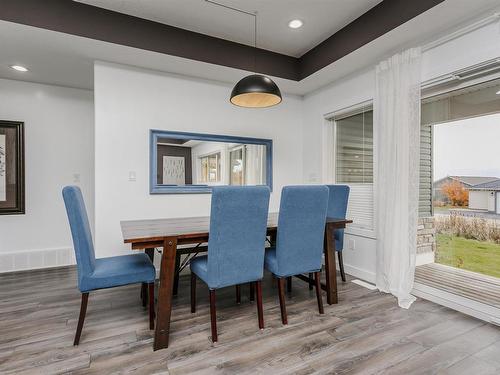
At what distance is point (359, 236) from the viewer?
3.32m

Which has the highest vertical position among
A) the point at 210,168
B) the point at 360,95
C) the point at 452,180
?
the point at 360,95

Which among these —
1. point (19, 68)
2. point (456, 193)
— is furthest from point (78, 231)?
point (456, 193)

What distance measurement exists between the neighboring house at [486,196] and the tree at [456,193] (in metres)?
0.04

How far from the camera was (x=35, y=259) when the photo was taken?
3.59 metres

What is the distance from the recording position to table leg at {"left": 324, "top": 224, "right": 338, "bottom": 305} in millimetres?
2543

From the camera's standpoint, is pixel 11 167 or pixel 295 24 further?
pixel 11 167

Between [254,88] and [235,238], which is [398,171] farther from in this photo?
[235,238]

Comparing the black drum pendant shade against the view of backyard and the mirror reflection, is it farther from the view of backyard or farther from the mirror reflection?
the view of backyard

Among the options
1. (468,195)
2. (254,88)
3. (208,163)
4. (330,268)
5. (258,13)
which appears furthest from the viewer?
(208,163)

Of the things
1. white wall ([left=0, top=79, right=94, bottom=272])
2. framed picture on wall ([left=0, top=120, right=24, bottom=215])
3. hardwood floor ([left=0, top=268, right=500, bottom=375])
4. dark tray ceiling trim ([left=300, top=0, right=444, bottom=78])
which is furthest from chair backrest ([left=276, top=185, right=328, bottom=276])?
framed picture on wall ([left=0, top=120, right=24, bottom=215])

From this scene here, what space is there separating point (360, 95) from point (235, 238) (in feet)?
8.00

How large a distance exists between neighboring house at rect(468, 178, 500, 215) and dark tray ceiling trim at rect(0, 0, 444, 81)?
1527 mm

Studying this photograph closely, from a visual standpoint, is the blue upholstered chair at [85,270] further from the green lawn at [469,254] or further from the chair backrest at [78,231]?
the green lawn at [469,254]

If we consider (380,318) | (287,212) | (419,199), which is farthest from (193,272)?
(419,199)
